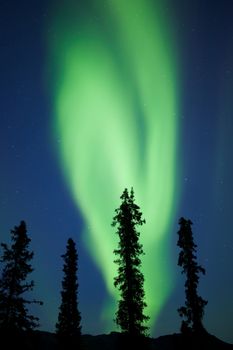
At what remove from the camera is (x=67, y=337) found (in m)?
37.2

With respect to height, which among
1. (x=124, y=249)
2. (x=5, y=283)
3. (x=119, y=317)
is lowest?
(x=119, y=317)

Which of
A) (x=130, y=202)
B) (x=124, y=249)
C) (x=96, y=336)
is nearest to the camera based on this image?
(x=124, y=249)

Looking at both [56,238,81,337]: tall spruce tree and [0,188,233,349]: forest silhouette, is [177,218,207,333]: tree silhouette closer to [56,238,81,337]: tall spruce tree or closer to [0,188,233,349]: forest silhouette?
[0,188,233,349]: forest silhouette

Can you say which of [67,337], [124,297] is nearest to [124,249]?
[124,297]

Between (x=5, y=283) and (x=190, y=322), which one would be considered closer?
(x=5, y=283)

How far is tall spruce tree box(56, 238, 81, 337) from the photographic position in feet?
124

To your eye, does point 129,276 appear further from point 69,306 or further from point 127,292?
point 69,306

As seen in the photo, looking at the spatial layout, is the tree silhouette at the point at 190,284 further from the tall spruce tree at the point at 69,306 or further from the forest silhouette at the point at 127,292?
the tall spruce tree at the point at 69,306

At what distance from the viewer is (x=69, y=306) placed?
3834 centimetres

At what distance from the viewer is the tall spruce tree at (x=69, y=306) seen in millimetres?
37688

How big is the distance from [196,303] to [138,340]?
668cm

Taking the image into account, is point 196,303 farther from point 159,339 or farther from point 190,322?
point 159,339

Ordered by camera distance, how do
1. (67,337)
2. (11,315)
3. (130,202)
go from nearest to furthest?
(11,315), (130,202), (67,337)

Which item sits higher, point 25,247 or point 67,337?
point 25,247
